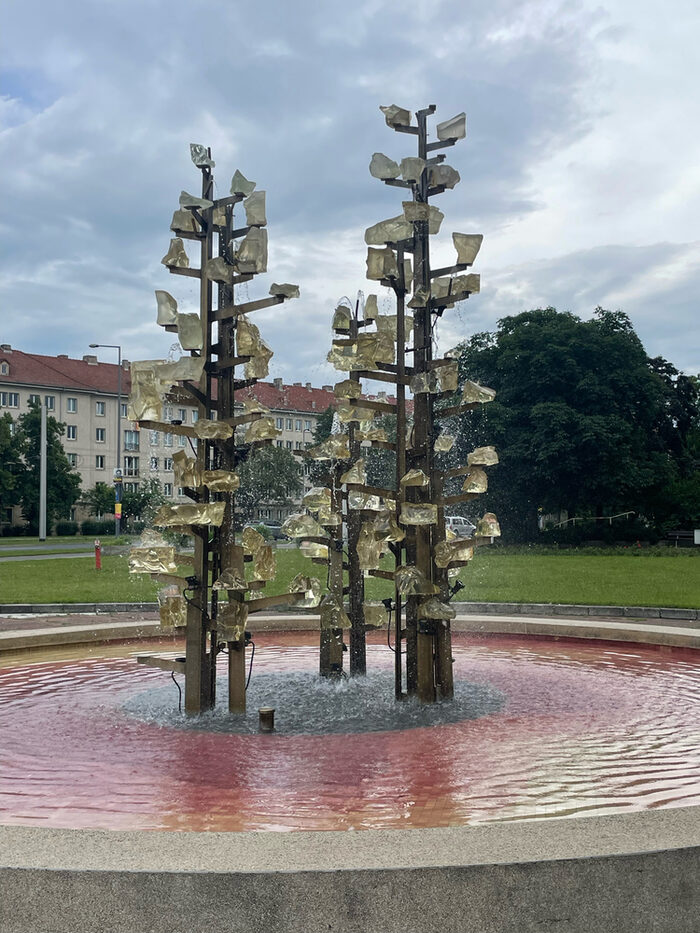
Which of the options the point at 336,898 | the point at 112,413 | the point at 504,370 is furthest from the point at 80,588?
the point at 112,413

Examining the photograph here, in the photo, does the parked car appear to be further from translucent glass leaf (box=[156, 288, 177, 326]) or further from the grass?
translucent glass leaf (box=[156, 288, 177, 326])

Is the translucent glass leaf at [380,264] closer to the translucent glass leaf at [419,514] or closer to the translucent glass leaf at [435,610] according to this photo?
the translucent glass leaf at [419,514]

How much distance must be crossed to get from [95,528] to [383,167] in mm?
75584

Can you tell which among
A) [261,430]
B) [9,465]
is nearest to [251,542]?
[261,430]

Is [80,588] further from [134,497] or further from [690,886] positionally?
[134,497]

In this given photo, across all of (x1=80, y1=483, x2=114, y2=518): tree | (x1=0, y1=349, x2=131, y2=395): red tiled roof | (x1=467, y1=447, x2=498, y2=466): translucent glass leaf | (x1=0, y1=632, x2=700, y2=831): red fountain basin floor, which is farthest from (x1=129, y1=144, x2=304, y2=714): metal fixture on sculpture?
(x1=0, y1=349, x2=131, y2=395): red tiled roof

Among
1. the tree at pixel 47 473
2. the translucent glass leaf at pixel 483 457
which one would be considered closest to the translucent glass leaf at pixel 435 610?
the translucent glass leaf at pixel 483 457

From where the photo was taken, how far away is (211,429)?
7570 mm

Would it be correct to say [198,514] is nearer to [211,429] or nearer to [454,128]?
[211,429]

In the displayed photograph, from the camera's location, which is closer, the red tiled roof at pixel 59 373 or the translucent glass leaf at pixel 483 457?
the translucent glass leaf at pixel 483 457

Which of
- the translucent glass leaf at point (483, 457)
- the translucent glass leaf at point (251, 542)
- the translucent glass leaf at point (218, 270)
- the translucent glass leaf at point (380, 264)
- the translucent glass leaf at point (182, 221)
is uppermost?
the translucent glass leaf at point (182, 221)

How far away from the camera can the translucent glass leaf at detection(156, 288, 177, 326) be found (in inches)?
317

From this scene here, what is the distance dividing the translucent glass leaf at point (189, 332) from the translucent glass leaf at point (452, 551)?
252cm

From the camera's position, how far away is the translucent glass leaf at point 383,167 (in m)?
8.48
